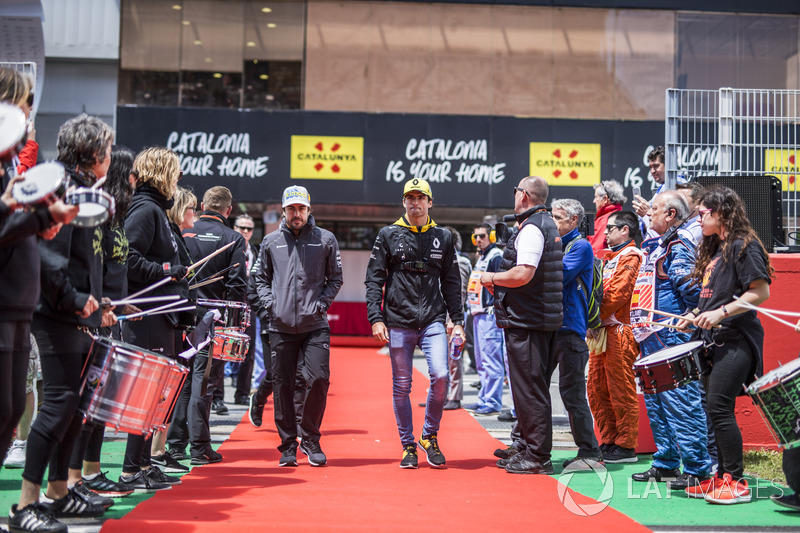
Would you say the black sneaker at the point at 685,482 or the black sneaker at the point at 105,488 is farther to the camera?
the black sneaker at the point at 685,482

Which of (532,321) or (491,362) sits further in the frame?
(491,362)

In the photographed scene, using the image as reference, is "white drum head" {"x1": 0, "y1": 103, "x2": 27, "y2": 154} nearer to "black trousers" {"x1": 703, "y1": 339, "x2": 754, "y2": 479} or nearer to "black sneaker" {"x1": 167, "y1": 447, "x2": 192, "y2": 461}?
"black sneaker" {"x1": 167, "y1": 447, "x2": 192, "y2": 461}

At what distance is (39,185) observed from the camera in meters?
3.82

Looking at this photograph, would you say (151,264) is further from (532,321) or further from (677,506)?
(677,506)

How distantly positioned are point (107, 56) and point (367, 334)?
945 centimetres

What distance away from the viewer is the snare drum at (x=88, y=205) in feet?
13.5

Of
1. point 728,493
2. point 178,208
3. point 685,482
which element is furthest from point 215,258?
point 728,493

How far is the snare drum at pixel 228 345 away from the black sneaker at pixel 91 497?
199 cm

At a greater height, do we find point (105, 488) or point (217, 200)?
point (217, 200)

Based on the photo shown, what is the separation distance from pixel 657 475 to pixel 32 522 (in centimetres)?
435

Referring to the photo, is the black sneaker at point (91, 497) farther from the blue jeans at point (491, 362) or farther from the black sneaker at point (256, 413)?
the blue jeans at point (491, 362)

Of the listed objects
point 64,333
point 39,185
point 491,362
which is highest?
point 39,185

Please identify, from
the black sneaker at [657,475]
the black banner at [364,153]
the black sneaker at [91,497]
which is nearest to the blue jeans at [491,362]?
the black sneaker at [657,475]

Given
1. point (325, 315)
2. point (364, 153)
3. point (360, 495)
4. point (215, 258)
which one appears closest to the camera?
point (360, 495)
